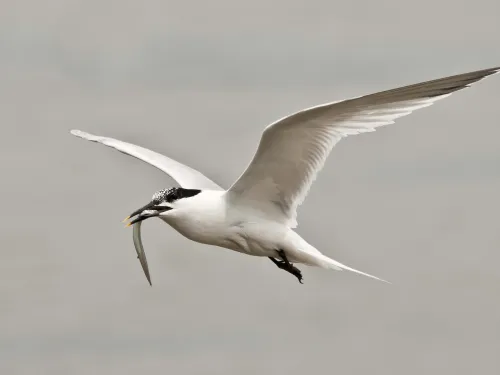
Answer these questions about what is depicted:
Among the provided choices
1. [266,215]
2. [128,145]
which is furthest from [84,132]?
[266,215]

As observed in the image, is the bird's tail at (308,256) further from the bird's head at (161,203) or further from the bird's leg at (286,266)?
the bird's head at (161,203)

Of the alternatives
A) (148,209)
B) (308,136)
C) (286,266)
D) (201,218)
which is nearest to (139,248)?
(148,209)

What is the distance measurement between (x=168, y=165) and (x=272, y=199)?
3.39 meters

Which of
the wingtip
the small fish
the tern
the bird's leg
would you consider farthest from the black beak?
the wingtip

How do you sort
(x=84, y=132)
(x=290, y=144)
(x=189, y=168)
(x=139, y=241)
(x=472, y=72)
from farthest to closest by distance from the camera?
(x=84, y=132), (x=189, y=168), (x=139, y=241), (x=290, y=144), (x=472, y=72)

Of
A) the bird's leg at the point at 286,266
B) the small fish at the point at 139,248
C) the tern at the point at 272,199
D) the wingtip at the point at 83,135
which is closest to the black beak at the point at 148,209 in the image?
the tern at the point at 272,199

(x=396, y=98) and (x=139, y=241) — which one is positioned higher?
(x=396, y=98)

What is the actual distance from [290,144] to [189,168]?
4.61m

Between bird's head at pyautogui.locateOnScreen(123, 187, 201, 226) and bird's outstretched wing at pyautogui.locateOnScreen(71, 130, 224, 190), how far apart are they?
1.86 meters

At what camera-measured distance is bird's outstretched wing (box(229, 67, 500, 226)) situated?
15867 millimetres

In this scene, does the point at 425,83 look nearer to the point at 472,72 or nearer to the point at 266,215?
the point at 472,72

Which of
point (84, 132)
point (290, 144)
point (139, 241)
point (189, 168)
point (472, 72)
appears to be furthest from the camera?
point (84, 132)

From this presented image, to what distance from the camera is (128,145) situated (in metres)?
22.1

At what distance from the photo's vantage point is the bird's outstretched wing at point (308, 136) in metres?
15.9
